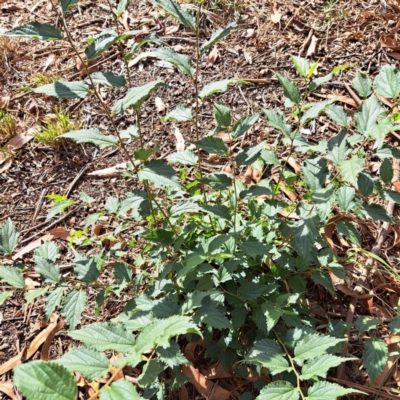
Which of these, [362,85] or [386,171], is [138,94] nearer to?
[362,85]

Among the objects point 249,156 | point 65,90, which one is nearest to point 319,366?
point 249,156

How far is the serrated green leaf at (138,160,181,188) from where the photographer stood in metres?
1.58

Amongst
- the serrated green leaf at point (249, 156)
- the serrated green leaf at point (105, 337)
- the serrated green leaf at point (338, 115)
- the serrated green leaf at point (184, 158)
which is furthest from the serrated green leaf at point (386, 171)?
the serrated green leaf at point (105, 337)

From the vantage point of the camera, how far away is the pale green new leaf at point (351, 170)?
4.77ft

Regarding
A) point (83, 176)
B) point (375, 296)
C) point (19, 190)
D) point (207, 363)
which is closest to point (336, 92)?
point (375, 296)

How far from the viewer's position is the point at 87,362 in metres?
1.26

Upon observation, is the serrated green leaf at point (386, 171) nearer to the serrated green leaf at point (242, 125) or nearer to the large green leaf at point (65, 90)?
the serrated green leaf at point (242, 125)

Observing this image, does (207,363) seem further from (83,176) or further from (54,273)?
(83,176)

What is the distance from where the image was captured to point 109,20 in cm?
384

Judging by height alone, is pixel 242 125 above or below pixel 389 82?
below

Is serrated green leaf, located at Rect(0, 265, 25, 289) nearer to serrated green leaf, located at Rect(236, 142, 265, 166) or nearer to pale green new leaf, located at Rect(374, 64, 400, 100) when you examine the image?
serrated green leaf, located at Rect(236, 142, 265, 166)

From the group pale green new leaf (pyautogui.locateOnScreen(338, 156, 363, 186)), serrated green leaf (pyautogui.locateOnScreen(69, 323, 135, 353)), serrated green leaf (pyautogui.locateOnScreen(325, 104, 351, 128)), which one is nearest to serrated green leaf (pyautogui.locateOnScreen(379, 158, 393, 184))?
serrated green leaf (pyautogui.locateOnScreen(325, 104, 351, 128))

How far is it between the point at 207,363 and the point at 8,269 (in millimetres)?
1074

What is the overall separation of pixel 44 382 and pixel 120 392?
9.1 inches
